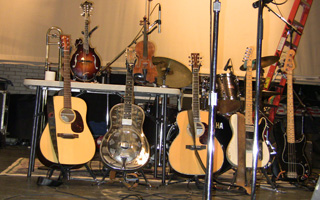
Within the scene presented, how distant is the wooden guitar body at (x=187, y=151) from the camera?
9.84 ft

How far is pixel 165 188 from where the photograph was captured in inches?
116

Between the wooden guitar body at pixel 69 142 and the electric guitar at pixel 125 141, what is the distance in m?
0.17

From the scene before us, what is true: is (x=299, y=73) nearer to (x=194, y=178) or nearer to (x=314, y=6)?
(x=314, y=6)

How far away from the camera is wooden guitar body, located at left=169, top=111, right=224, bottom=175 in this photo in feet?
9.84

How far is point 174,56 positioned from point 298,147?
2.95m

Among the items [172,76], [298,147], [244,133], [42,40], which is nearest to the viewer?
[244,133]

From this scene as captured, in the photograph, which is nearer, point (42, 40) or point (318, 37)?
point (42, 40)

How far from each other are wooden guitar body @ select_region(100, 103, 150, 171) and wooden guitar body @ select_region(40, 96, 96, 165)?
17 cm

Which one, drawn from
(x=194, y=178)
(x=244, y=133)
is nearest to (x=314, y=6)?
(x=244, y=133)

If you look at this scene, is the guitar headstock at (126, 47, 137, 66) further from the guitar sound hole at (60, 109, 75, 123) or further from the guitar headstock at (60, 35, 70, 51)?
the guitar sound hole at (60, 109, 75, 123)

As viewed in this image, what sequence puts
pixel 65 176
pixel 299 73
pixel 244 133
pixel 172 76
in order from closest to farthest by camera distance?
pixel 65 176 < pixel 244 133 < pixel 172 76 < pixel 299 73

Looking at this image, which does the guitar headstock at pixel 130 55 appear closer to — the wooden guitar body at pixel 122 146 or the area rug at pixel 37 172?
the wooden guitar body at pixel 122 146

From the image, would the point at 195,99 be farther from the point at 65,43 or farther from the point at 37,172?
the point at 37,172

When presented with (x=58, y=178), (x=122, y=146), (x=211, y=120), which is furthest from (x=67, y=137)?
(x=211, y=120)
